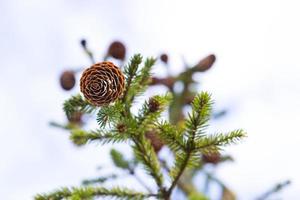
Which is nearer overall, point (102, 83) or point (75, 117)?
point (102, 83)

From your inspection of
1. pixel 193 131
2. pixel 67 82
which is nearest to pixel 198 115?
pixel 193 131

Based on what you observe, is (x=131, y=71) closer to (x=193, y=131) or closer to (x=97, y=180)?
(x=193, y=131)

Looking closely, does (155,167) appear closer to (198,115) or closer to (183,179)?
(198,115)

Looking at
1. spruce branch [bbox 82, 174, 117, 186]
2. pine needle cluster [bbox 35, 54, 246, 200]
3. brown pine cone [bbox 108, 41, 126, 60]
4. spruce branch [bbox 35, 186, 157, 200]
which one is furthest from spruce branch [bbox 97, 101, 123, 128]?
spruce branch [bbox 82, 174, 117, 186]

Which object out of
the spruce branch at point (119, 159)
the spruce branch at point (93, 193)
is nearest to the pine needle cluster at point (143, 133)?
the spruce branch at point (93, 193)

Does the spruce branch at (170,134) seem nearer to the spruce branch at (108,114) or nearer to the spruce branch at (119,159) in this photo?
the spruce branch at (108,114)

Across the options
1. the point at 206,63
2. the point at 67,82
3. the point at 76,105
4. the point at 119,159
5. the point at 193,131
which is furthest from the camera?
the point at 119,159

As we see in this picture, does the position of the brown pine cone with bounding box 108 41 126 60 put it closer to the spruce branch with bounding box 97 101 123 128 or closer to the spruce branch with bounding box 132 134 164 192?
the spruce branch with bounding box 132 134 164 192
